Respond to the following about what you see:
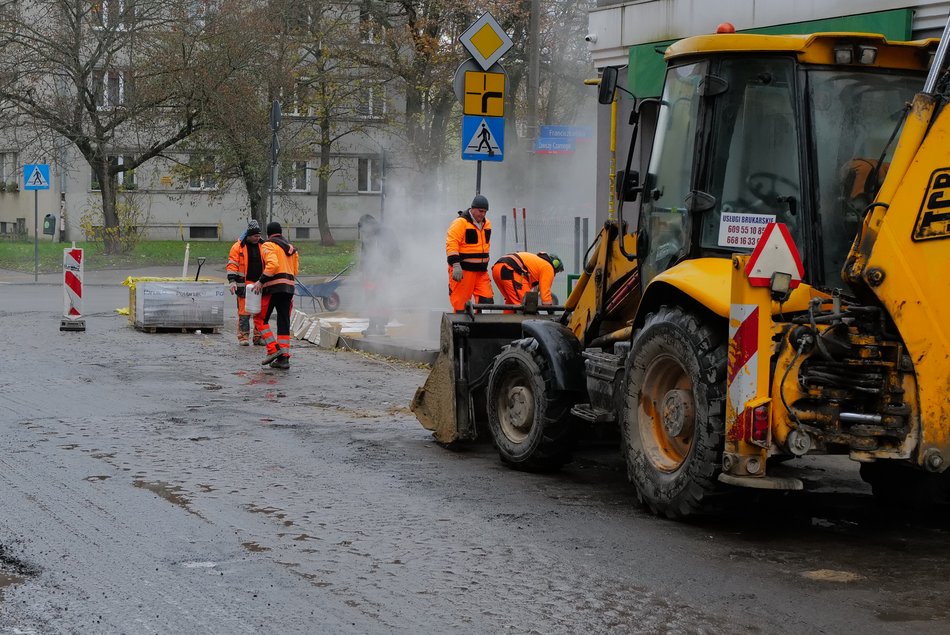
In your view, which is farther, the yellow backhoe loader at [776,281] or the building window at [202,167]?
the building window at [202,167]

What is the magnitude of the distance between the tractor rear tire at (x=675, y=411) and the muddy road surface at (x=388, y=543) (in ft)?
0.75

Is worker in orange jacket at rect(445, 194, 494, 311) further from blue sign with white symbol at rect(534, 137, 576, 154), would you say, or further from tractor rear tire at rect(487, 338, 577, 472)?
blue sign with white symbol at rect(534, 137, 576, 154)

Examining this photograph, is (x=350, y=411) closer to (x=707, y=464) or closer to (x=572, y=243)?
(x=707, y=464)

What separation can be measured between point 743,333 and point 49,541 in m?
3.40

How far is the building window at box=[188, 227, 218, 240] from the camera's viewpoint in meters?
51.2

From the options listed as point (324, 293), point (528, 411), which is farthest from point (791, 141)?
point (324, 293)

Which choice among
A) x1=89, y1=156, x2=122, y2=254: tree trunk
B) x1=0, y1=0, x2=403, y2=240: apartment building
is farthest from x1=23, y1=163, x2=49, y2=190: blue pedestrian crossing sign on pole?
x1=89, y1=156, x2=122, y2=254: tree trunk

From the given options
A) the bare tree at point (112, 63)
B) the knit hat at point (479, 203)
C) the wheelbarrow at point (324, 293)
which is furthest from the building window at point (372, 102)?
the knit hat at point (479, 203)

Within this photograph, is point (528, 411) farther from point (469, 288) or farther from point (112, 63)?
point (112, 63)

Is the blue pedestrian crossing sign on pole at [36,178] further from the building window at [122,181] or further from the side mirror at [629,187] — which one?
the side mirror at [629,187]

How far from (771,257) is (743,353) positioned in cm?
46

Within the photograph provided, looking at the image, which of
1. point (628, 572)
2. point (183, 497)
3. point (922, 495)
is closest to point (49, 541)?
point (183, 497)

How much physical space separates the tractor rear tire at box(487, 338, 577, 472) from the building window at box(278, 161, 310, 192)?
110 ft

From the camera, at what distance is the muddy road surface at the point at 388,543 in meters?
5.06
